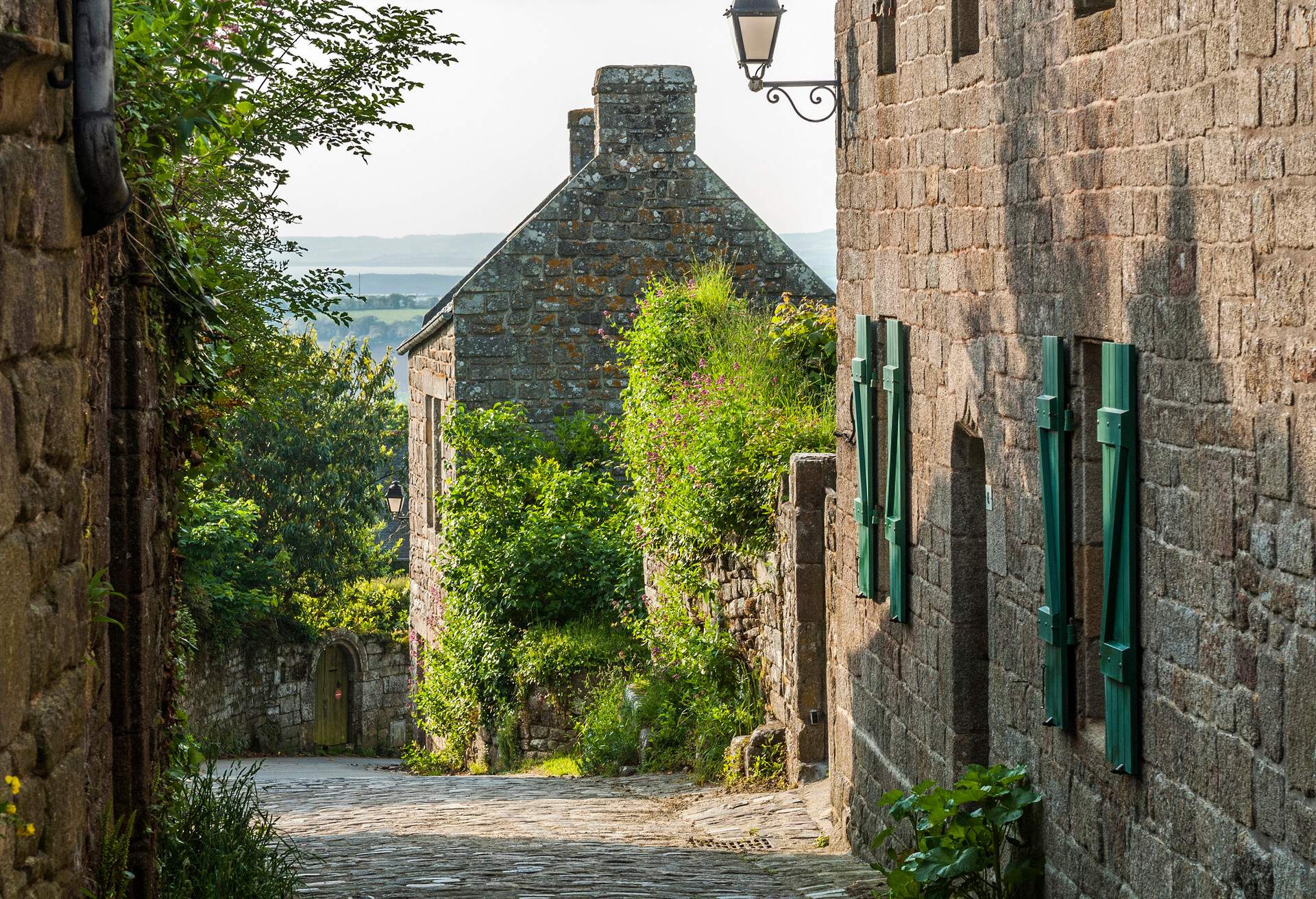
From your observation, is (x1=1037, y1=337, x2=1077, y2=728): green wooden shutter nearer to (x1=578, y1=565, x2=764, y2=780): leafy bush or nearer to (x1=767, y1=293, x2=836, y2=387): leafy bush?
(x1=578, y1=565, x2=764, y2=780): leafy bush

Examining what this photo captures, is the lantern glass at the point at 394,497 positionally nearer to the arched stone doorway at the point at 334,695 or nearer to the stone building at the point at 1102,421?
the arched stone doorway at the point at 334,695

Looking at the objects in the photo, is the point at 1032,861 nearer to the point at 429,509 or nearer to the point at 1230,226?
the point at 1230,226

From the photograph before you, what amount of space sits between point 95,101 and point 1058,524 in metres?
3.28

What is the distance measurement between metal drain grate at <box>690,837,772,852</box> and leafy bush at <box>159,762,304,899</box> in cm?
296

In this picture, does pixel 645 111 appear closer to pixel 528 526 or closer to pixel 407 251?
pixel 528 526

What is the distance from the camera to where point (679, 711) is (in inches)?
468

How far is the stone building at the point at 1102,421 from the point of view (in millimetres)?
3729

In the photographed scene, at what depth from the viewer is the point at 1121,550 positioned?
15.2 ft

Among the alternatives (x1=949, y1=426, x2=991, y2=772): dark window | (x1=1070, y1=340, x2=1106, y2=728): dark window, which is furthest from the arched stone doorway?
(x1=1070, y1=340, x2=1106, y2=728): dark window

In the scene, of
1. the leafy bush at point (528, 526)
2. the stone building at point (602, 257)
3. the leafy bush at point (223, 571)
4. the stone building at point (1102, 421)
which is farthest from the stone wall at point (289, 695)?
the stone building at point (1102, 421)

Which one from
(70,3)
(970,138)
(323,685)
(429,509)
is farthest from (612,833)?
(323,685)

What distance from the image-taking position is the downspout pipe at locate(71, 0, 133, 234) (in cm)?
338

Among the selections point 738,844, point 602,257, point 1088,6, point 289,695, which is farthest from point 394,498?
point 1088,6

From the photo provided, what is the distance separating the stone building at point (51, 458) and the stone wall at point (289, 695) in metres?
12.9
